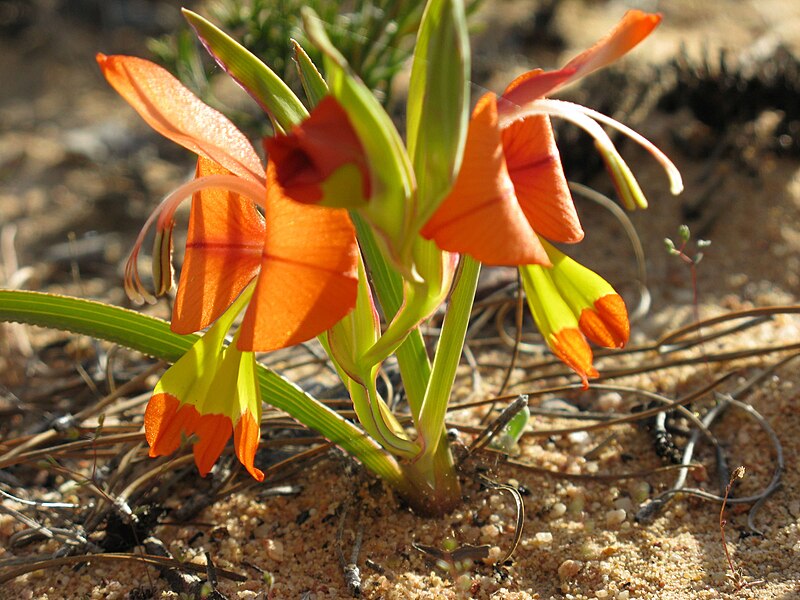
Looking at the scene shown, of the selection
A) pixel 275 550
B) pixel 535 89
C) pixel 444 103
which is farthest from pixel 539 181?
pixel 275 550

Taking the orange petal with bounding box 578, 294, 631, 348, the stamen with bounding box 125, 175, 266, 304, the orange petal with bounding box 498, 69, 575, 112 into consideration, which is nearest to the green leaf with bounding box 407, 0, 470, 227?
the orange petal with bounding box 498, 69, 575, 112

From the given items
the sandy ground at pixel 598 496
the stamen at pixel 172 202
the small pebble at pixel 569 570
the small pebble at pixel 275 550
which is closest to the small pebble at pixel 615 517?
the sandy ground at pixel 598 496

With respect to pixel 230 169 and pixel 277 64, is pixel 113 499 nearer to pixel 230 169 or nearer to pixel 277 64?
pixel 230 169

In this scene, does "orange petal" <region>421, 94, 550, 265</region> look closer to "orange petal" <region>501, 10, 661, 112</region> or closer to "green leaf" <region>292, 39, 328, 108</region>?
"orange petal" <region>501, 10, 661, 112</region>

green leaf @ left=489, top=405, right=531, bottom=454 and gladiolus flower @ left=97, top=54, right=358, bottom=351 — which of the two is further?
green leaf @ left=489, top=405, right=531, bottom=454

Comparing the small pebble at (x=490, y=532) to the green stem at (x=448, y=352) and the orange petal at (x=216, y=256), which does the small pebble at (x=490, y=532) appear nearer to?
the green stem at (x=448, y=352)
